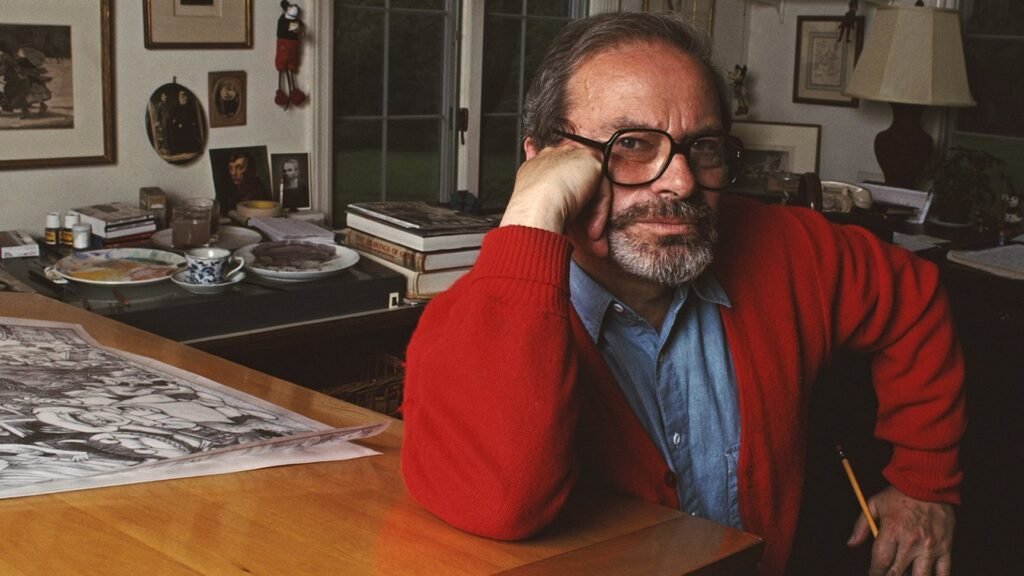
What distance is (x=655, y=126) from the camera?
1.36 metres

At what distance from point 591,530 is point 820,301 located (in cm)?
74

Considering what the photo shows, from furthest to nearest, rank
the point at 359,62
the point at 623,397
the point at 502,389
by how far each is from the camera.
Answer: the point at 359,62 < the point at 623,397 < the point at 502,389

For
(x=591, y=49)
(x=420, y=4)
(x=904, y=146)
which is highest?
(x=420, y=4)

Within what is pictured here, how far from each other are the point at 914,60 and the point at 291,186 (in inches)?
78.8

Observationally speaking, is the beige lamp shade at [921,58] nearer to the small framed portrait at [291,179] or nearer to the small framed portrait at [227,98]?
the small framed portrait at [291,179]

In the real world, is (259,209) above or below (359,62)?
below

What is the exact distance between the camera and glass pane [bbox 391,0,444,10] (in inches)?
121

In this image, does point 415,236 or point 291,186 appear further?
point 291,186

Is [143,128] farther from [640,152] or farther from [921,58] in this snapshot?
[921,58]

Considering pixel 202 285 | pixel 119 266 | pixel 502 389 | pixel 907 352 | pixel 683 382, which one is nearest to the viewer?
pixel 502 389

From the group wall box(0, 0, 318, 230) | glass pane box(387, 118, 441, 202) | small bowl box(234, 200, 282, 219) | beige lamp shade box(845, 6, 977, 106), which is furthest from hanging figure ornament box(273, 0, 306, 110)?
beige lamp shade box(845, 6, 977, 106)

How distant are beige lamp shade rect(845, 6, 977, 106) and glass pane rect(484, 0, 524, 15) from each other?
118cm

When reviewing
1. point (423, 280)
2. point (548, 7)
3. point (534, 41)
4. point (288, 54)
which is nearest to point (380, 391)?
point (423, 280)

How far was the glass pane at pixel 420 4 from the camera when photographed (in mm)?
3078
